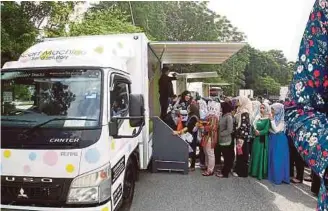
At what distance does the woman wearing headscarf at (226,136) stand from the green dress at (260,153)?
49 centimetres

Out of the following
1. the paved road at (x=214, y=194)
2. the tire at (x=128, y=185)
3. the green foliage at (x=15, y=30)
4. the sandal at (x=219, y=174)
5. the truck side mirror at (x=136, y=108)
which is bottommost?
the paved road at (x=214, y=194)

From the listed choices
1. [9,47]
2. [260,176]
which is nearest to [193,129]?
[260,176]

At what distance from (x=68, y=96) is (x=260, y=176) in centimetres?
472

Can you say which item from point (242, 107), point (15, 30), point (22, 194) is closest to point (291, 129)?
point (22, 194)

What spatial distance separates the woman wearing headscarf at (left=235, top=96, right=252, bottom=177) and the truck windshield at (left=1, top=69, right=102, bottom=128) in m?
4.00

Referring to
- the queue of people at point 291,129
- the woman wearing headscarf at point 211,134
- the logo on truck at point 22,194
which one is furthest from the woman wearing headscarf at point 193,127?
the logo on truck at point 22,194

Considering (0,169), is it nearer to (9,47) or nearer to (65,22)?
(9,47)

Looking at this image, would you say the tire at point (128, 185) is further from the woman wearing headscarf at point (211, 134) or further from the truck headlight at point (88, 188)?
the woman wearing headscarf at point (211, 134)

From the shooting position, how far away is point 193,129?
26.3 feet

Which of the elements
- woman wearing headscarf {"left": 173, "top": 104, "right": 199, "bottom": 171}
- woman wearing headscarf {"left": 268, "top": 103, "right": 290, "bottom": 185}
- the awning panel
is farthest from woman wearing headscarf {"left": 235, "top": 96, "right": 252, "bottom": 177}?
the awning panel

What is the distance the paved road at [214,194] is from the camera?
5.36 meters

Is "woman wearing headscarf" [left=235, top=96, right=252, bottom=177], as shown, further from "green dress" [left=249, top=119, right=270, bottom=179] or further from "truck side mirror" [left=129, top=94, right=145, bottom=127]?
"truck side mirror" [left=129, top=94, right=145, bottom=127]

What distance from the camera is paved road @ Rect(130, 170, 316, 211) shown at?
17.6 ft

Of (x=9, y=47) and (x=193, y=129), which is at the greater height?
(x=9, y=47)
